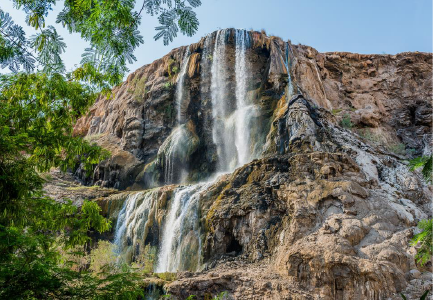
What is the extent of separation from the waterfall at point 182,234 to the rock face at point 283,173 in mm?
73

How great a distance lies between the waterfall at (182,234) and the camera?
17109mm

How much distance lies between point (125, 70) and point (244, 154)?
20.5 metres

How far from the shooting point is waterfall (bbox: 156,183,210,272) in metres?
17.1

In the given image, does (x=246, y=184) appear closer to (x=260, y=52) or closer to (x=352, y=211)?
(x=352, y=211)

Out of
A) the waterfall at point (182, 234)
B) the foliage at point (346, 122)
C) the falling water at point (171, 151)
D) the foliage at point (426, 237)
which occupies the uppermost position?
the foliage at point (346, 122)

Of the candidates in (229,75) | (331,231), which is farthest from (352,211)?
(229,75)

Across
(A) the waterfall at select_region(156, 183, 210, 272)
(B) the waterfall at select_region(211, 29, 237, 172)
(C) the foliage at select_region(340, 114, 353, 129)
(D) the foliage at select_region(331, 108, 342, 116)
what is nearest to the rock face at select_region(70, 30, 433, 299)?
(A) the waterfall at select_region(156, 183, 210, 272)

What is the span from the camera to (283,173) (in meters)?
16.7

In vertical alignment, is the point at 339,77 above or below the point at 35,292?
above

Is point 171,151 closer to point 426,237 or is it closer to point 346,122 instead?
point 346,122

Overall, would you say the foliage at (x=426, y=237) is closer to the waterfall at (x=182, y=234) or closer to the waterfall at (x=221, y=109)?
the waterfall at (x=182, y=234)

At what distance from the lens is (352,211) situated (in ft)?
45.3

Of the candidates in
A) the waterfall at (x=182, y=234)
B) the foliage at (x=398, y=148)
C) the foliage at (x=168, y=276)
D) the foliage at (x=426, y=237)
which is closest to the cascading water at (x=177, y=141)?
the waterfall at (x=182, y=234)

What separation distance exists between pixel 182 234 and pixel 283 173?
5.85 meters
